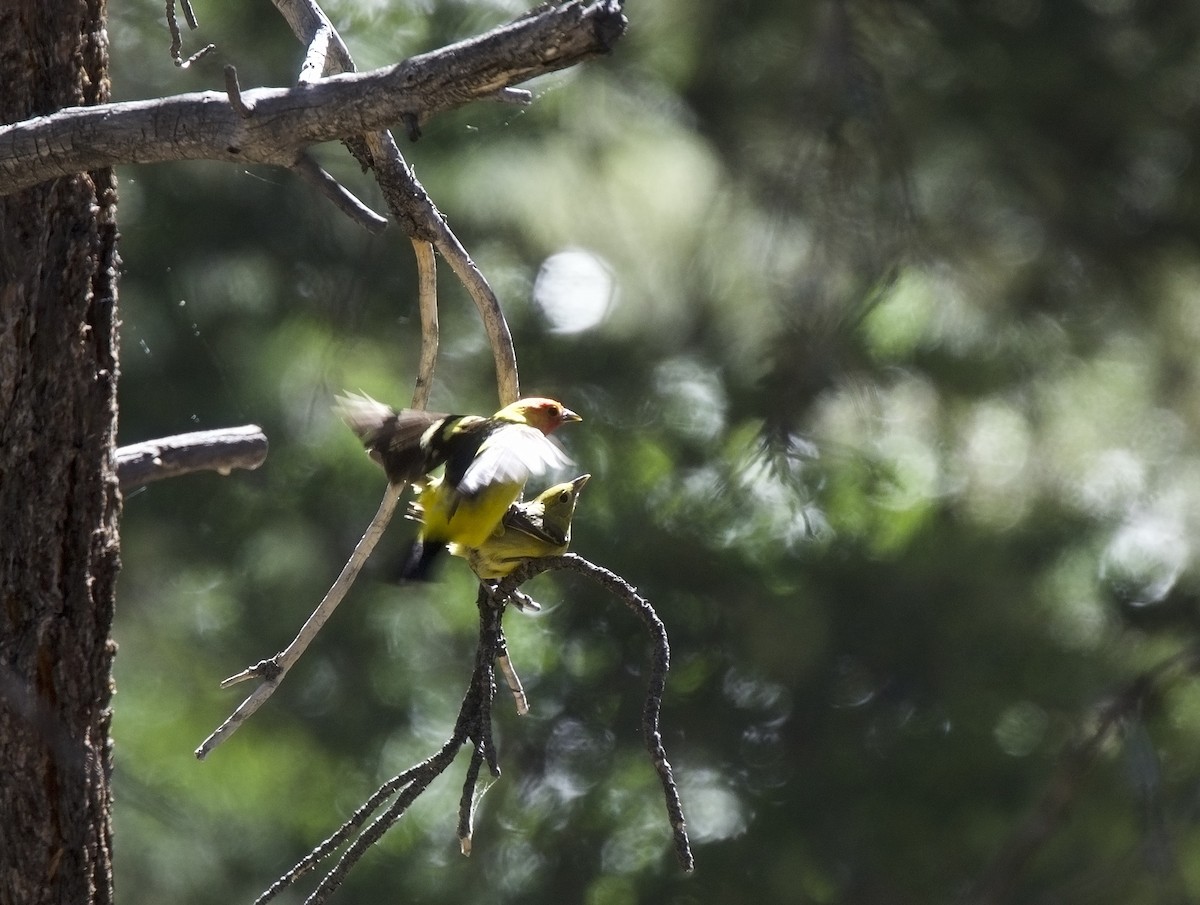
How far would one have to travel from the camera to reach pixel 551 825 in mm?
3602

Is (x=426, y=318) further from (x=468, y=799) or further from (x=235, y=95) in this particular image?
(x=468, y=799)

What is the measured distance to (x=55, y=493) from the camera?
150 cm

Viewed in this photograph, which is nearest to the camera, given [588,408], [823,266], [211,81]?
[823,266]

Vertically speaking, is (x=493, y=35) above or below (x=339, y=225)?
above

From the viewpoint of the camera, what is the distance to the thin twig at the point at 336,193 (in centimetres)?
129

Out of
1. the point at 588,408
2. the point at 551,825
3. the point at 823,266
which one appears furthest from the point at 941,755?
the point at 823,266

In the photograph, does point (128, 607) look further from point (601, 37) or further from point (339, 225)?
point (601, 37)

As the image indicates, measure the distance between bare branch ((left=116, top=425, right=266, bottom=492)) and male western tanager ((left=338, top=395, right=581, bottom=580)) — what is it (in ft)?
1.21

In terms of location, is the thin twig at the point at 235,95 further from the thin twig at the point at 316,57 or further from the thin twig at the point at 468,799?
the thin twig at the point at 468,799

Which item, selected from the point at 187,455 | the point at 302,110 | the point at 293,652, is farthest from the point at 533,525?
the point at 187,455

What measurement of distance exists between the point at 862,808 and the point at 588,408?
1.23m

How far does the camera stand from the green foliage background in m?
3.47

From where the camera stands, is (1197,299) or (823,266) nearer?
(823,266)

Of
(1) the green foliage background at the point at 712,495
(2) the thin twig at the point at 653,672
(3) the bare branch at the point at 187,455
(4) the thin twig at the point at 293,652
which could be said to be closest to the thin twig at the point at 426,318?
(4) the thin twig at the point at 293,652
